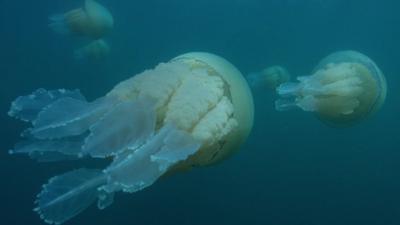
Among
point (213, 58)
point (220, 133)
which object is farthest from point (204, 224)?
point (220, 133)

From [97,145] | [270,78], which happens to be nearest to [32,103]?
[97,145]

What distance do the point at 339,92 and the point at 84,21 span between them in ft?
15.6

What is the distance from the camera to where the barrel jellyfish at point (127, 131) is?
2473 mm

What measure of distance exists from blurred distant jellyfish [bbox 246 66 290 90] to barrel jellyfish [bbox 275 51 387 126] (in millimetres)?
3258

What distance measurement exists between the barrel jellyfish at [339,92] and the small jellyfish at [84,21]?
431cm

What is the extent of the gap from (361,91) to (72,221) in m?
6.64

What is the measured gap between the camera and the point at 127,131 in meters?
2.64

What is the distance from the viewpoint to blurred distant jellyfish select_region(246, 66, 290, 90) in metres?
7.80

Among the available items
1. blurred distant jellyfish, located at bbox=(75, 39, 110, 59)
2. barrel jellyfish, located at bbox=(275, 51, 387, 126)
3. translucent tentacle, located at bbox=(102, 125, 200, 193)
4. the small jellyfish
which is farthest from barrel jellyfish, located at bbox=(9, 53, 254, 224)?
blurred distant jellyfish, located at bbox=(75, 39, 110, 59)

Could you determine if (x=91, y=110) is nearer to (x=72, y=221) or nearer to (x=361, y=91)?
(x=361, y=91)

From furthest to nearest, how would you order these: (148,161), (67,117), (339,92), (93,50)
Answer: (93,50), (339,92), (67,117), (148,161)

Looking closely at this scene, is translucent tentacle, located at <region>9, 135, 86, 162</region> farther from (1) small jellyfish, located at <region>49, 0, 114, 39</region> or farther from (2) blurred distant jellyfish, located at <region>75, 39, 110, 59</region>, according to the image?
(2) blurred distant jellyfish, located at <region>75, 39, 110, 59</region>

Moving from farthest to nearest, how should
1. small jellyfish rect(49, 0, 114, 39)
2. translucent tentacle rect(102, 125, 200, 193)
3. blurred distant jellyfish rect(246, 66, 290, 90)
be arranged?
blurred distant jellyfish rect(246, 66, 290, 90) < small jellyfish rect(49, 0, 114, 39) < translucent tentacle rect(102, 125, 200, 193)

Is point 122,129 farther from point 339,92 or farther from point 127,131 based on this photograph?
point 339,92
